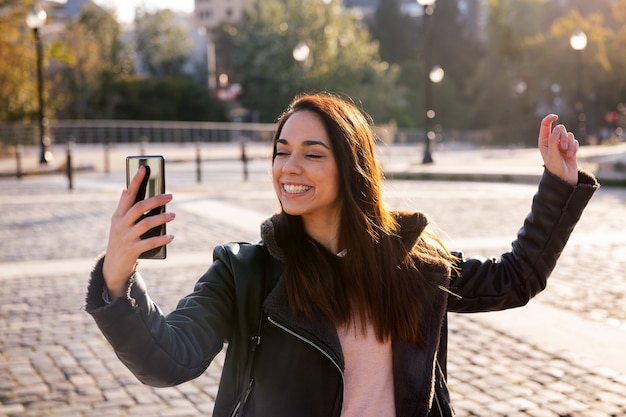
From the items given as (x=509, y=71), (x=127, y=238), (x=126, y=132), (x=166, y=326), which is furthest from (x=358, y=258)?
(x=509, y=71)

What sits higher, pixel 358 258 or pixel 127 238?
pixel 127 238

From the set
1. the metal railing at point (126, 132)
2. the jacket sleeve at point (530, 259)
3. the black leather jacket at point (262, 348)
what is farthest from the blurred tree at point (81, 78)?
the black leather jacket at point (262, 348)

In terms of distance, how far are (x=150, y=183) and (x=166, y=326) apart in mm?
348

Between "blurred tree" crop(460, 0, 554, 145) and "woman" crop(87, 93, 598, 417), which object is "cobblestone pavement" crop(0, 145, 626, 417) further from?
"blurred tree" crop(460, 0, 554, 145)

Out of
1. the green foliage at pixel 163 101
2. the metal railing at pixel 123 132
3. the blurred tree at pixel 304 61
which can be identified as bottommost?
the metal railing at pixel 123 132

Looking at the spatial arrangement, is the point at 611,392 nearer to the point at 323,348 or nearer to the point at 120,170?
the point at 323,348

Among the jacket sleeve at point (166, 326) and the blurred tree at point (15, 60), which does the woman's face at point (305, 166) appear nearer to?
the jacket sleeve at point (166, 326)

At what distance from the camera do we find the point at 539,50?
170ft

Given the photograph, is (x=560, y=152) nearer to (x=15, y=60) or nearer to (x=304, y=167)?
(x=304, y=167)

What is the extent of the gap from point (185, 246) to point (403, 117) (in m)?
53.0

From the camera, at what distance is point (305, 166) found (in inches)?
91.0

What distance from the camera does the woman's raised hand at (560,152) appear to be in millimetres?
2514

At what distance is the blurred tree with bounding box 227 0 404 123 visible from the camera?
176 ft

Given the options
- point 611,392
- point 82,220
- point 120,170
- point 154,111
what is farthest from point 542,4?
point 611,392
